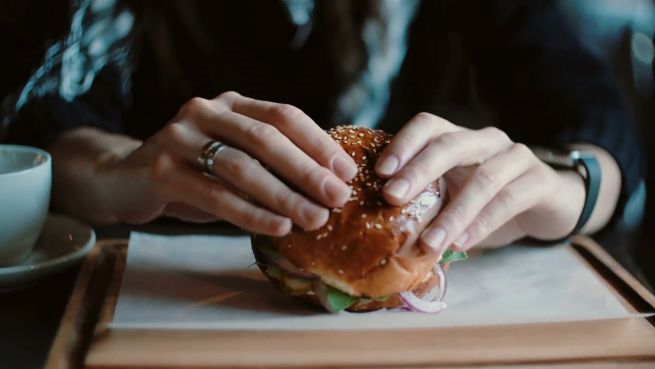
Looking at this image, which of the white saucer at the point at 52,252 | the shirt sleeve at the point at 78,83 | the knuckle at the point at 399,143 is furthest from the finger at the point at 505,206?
the shirt sleeve at the point at 78,83

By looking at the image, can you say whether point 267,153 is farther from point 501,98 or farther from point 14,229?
point 501,98

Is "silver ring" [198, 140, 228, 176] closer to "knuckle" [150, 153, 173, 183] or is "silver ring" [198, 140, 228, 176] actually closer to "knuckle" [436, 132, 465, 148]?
"knuckle" [150, 153, 173, 183]

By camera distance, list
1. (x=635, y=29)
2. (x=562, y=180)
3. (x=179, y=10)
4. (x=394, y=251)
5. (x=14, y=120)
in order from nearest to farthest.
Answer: (x=394, y=251) < (x=562, y=180) < (x=14, y=120) < (x=179, y=10) < (x=635, y=29)

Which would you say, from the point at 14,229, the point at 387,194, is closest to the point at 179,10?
the point at 14,229

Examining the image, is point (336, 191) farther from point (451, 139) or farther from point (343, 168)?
point (451, 139)

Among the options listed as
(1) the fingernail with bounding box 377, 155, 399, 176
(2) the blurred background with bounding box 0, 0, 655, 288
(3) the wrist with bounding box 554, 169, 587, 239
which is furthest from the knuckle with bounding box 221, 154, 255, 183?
(2) the blurred background with bounding box 0, 0, 655, 288

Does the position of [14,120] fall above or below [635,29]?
below
